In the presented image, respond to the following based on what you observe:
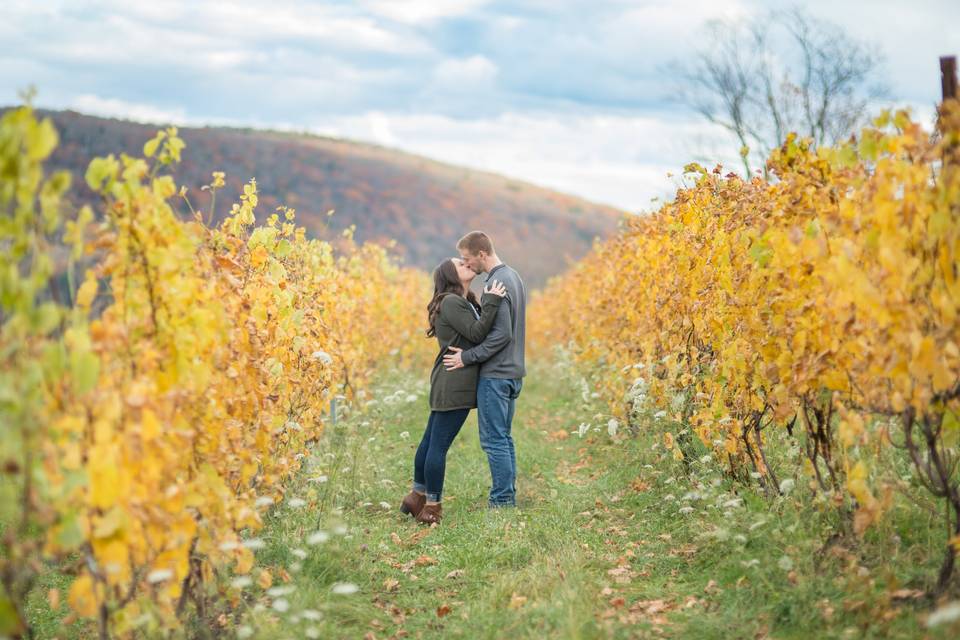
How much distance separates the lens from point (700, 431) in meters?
5.01

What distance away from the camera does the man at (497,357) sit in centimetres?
543

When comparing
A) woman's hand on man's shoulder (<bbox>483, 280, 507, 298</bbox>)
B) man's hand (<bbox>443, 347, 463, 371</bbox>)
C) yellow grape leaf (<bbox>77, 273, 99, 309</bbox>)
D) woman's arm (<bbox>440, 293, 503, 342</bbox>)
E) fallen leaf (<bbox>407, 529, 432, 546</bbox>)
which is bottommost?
fallen leaf (<bbox>407, 529, 432, 546</bbox>)

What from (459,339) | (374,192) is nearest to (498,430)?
(459,339)

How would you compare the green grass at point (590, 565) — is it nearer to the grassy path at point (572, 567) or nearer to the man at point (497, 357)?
the grassy path at point (572, 567)

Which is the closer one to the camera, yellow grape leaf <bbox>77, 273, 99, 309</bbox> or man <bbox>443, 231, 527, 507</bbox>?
yellow grape leaf <bbox>77, 273, 99, 309</bbox>

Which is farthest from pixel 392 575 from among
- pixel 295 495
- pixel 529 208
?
pixel 529 208

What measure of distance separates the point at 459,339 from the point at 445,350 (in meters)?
0.12

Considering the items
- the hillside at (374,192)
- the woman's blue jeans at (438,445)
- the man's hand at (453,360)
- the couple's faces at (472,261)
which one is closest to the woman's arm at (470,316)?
the man's hand at (453,360)

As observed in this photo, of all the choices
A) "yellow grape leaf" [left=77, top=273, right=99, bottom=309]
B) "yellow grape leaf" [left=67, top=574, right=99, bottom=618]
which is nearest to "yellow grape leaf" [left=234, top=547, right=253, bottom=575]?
"yellow grape leaf" [left=67, top=574, right=99, bottom=618]

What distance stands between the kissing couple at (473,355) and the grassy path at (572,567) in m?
0.47

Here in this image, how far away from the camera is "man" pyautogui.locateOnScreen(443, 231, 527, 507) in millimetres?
5426

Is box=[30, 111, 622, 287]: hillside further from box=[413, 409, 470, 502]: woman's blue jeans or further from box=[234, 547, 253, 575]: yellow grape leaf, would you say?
box=[234, 547, 253, 575]: yellow grape leaf

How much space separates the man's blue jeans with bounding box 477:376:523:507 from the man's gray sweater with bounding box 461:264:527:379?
80 millimetres

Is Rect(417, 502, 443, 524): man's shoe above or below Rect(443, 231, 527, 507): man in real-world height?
below
